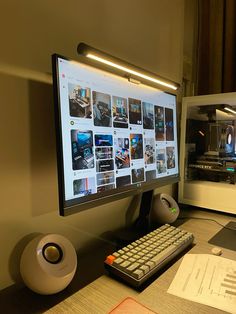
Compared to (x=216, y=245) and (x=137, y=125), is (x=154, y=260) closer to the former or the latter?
(x=216, y=245)

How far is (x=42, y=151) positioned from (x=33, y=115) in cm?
10

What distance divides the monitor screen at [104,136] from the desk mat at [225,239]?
27 centimetres

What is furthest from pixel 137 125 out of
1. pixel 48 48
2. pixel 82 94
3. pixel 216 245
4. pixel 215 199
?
pixel 215 199

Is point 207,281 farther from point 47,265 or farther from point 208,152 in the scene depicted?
point 208,152

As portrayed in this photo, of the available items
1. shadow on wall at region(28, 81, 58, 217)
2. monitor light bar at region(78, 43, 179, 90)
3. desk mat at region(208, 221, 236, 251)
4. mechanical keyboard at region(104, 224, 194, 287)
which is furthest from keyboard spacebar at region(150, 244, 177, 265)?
monitor light bar at region(78, 43, 179, 90)

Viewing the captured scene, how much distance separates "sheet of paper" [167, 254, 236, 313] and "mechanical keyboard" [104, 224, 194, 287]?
48mm

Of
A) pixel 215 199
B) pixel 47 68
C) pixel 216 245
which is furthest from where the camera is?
pixel 215 199

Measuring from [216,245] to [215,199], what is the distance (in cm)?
42

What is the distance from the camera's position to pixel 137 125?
88 cm

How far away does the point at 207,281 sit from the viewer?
61 centimetres

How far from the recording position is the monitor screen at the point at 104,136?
0.62 meters

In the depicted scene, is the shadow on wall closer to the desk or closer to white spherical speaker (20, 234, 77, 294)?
white spherical speaker (20, 234, 77, 294)

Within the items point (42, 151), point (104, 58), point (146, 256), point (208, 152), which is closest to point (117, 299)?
point (146, 256)

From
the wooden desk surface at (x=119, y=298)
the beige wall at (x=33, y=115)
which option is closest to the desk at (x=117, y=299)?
the wooden desk surface at (x=119, y=298)
